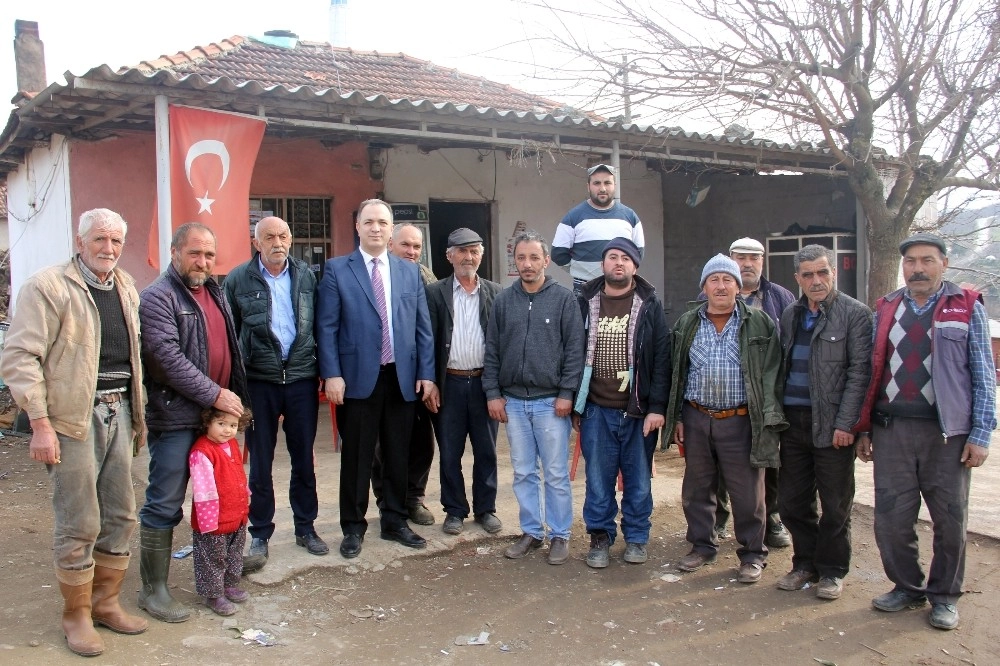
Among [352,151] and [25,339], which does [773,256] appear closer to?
[352,151]

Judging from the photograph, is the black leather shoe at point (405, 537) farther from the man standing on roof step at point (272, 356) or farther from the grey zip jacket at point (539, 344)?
the grey zip jacket at point (539, 344)

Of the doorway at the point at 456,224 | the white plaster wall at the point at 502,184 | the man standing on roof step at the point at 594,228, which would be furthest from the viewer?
the doorway at the point at 456,224

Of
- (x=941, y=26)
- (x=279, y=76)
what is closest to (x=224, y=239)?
(x=279, y=76)

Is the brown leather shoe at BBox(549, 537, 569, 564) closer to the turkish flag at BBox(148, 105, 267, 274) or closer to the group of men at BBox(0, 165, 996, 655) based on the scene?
the group of men at BBox(0, 165, 996, 655)

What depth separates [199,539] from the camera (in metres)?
3.77

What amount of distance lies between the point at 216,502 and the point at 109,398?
26.5 inches

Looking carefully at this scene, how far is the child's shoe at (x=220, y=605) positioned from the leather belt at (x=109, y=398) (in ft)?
3.46

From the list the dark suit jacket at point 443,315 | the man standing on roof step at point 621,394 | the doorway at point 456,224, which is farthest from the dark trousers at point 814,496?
the doorway at point 456,224

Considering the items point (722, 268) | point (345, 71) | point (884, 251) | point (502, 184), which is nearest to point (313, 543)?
point (722, 268)

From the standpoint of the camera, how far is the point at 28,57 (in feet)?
39.9

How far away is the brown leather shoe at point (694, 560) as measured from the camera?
A: 14.6 ft

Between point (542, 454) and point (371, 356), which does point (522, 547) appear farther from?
point (371, 356)

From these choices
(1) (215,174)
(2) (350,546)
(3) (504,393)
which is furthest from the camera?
(1) (215,174)

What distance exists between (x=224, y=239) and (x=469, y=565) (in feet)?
11.8
